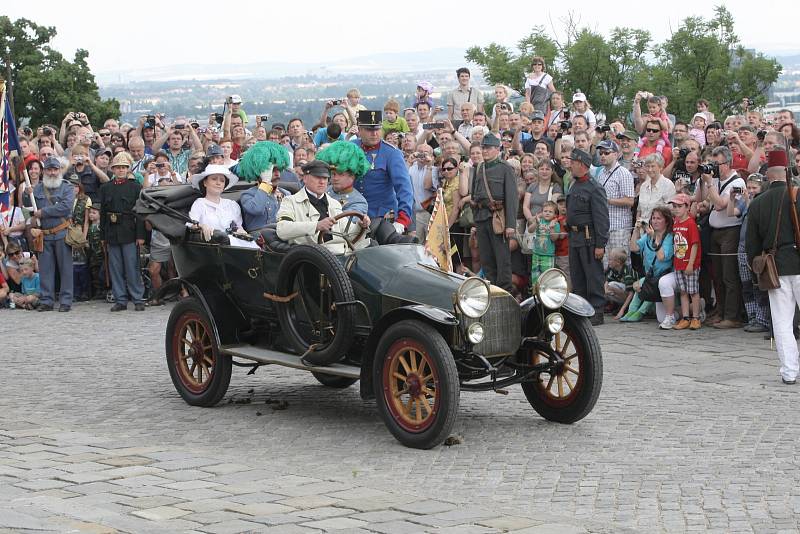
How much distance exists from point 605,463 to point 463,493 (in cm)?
112

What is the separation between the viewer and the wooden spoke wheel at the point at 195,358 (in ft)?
33.5

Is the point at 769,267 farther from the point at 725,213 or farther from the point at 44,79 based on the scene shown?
the point at 44,79

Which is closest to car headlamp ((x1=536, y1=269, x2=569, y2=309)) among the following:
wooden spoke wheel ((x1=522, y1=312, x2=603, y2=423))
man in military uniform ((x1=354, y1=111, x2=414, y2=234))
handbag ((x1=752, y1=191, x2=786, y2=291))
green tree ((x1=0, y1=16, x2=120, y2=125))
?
wooden spoke wheel ((x1=522, y1=312, x2=603, y2=423))

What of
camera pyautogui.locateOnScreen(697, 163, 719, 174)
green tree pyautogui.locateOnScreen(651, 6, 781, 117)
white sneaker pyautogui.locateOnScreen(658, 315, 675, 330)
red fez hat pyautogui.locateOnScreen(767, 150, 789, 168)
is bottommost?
white sneaker pyautogui.locateOnScreen(658, 315, 675, 330)

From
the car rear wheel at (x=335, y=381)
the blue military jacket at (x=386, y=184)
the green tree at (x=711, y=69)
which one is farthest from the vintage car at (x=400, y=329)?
the green tree at (x=711, y=69)

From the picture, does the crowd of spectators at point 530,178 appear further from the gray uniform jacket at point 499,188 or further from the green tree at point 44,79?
the green tree at point 44,79

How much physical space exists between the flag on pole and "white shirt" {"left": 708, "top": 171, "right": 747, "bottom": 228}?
379 inches

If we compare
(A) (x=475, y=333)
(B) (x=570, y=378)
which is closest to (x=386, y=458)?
(A) (x=475, y=333)

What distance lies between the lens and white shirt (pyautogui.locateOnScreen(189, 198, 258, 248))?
10.9 metres

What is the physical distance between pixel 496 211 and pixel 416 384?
7320mm

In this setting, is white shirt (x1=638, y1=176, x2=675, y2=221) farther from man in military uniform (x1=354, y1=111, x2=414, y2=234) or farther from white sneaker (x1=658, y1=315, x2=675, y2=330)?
man in military uniform (x1=354, y1=111, x2=414, y2=234)

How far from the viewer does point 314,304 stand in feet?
Answer: 31.1

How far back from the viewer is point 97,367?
12.7m

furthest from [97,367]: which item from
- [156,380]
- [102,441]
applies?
[102,441]
